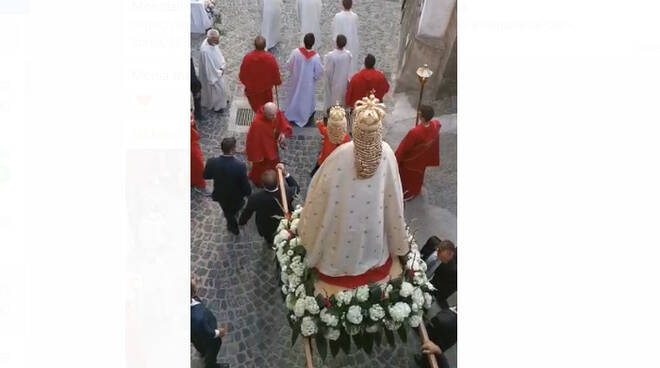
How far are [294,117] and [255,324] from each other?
10.6ft

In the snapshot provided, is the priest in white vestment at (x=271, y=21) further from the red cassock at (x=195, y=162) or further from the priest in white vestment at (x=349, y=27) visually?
the red cassock at (x=195, y=162)

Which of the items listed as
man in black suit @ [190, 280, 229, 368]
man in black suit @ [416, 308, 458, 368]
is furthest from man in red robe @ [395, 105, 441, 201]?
man in black suit @ [190, 280, 229, 368]

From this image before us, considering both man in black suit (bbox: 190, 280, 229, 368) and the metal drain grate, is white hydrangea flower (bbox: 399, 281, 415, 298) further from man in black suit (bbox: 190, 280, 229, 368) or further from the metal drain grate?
the metal drain grate

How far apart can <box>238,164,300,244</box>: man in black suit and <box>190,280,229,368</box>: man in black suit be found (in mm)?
1356

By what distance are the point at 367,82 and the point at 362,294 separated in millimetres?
3593

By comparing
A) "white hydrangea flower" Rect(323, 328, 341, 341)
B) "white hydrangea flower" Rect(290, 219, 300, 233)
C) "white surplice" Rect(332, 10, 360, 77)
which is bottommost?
"white hydrangea flower" Rect(323, 328, 341, 341)

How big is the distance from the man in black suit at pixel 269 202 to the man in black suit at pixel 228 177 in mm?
214

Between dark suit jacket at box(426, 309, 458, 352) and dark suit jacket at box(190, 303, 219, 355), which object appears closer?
dark suit jacket at box(190, 303, 219, 355)

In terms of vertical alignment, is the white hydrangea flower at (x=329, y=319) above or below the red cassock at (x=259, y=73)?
below

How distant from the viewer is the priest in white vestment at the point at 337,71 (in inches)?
329

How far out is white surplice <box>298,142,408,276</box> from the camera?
4.59 metres

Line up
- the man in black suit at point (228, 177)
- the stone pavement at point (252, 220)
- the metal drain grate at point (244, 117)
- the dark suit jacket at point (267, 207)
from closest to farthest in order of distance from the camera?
the stone pavement at point (252, 220)
the dark suit jacket at point (267, 207)
the man in black suit at point (228, 177)
the metal drain grate at point (244, 117)

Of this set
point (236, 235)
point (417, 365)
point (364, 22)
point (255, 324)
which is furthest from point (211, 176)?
point (364, 22)

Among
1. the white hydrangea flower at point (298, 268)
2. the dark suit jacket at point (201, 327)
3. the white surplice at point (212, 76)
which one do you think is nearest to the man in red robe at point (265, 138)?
the white surplice at point (212, 76)
